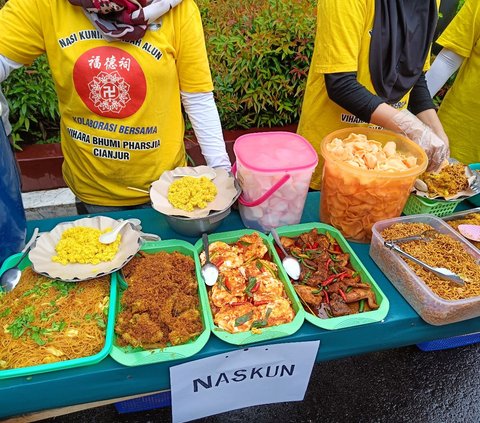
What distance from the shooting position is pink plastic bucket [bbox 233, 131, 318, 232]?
4.83 feet

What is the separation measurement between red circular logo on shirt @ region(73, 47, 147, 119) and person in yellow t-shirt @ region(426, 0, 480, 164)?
72.7 inches

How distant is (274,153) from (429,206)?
0.72 metres

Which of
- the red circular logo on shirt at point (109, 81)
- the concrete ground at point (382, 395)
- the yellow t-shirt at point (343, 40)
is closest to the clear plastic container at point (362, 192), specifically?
the yellow t-shirt at point (343, 40)

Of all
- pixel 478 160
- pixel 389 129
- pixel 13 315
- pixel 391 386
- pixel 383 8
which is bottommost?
Result: pixel 391 386

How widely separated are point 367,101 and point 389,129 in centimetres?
16

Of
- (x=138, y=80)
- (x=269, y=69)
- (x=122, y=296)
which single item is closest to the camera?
(x=122, y=296)

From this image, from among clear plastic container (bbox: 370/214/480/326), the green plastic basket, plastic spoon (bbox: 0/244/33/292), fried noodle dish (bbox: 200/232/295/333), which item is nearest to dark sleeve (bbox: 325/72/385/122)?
the green plastic basket

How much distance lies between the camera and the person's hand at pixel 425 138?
1.64 m

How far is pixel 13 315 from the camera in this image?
123 cm

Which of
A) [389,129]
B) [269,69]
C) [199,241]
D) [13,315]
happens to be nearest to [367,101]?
[389,129]

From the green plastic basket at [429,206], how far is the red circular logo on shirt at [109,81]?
1.28m

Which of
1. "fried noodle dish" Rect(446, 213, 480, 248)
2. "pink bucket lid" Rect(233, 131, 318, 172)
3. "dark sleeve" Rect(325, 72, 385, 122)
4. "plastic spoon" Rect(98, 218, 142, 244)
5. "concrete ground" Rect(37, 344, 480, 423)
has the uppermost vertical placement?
"dark sleeve" Rect(325, 72, 385, 122)

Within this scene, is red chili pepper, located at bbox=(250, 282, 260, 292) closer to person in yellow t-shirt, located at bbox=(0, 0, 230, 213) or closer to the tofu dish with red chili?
the tofu dish with red chili

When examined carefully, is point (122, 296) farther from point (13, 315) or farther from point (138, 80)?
point (138, 80)
